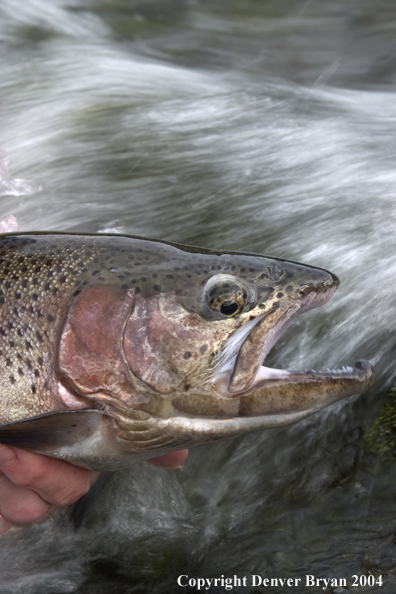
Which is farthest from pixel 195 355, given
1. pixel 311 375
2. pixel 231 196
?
pixel 231 196

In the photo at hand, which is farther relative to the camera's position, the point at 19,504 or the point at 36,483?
the point at 19,504

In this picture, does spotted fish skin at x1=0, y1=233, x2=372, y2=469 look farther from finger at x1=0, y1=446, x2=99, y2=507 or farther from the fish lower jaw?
finger at x1=0, y1=446, x2=99, y2=507

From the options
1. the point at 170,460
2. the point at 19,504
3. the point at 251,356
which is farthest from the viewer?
the point at 170,460

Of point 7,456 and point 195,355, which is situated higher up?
point 195,355

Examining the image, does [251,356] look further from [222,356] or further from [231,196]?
[231,196]

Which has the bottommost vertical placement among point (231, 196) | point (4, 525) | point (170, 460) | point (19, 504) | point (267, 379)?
point (4, 525)

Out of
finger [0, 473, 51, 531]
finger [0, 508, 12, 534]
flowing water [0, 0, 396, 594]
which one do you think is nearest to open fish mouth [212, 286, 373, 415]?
flowing water [0, 0, 396, 594]

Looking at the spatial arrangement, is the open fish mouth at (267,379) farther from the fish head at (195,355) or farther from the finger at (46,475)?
the finger at (46,475)
